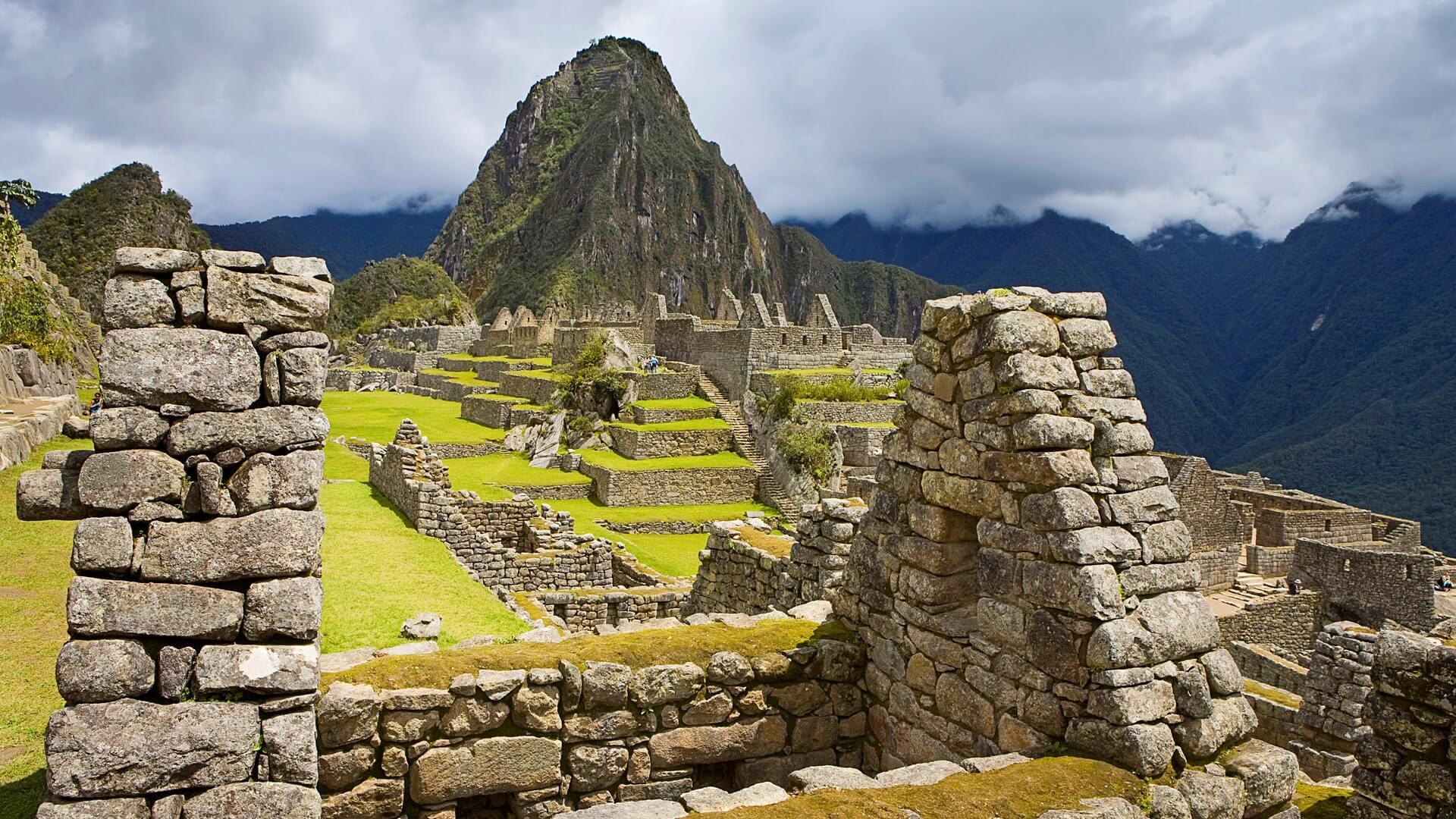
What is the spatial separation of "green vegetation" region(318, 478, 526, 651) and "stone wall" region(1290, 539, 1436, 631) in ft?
76.0

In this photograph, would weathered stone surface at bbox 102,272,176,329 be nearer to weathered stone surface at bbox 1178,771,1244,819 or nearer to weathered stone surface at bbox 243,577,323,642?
weathered stone surface at bbox 243,577,323,642

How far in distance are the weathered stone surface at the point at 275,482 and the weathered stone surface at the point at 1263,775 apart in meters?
4.75

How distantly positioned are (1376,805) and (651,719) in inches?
163

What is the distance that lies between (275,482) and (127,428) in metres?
0.61

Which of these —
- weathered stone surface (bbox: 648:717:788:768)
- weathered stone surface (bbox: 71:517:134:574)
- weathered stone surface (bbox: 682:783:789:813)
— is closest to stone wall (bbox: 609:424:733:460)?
weathered stone surface (bbox: 648:717:788:768)

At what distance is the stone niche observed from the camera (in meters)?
4.19

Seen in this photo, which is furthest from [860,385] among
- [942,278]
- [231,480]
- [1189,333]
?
[942,278]

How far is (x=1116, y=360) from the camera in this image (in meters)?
5.14

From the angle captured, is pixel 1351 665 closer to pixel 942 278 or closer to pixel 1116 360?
pixel 1116 360

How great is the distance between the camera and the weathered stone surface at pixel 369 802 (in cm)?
420

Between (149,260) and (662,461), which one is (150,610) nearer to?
(149,260)

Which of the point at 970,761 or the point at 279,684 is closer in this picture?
the point at 279,684

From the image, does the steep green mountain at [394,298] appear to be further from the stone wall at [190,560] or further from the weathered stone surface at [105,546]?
the weathered stone surface at [105,546]

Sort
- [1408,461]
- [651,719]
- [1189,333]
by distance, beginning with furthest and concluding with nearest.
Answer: [1189,333] → [1408,461] → [651,719]
